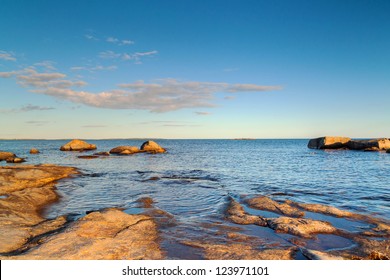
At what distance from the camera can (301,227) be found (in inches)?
346

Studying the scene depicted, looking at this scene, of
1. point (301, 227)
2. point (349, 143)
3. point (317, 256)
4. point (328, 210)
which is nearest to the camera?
point (317, 256)

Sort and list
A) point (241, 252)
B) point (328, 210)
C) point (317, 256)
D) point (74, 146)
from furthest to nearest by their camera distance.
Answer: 1. point (74, 146)
2. point (328, 210)
3. point (241, 252)
4. point (317, 256)

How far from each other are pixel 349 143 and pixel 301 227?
225ft

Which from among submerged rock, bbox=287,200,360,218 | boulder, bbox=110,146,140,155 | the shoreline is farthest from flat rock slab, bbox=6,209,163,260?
boulder, bbox=110,146,140,155

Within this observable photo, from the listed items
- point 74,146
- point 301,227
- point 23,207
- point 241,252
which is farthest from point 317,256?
point 74,146

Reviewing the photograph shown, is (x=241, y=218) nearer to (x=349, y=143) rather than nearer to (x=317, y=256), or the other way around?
(x=317, y=256)

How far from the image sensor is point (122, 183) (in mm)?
20031

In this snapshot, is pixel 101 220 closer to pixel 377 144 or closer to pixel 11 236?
pixel 11 236

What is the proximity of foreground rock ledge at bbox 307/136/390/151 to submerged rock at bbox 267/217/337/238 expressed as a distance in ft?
202

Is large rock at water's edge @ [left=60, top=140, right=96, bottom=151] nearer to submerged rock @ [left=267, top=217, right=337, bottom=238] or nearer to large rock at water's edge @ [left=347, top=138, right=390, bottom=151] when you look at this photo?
submerged rock @ [left=267, top=217, right=337, bottom=238]

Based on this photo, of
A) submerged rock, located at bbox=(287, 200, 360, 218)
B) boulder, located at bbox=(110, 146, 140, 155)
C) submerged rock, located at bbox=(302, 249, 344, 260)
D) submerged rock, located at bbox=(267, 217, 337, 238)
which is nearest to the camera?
submerged rock, located at bbox=(302, 249, 344, 260)

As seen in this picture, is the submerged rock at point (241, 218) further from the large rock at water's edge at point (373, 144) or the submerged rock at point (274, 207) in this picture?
the large rock at water's edge at point (373, 144)

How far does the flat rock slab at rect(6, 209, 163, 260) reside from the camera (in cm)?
629
